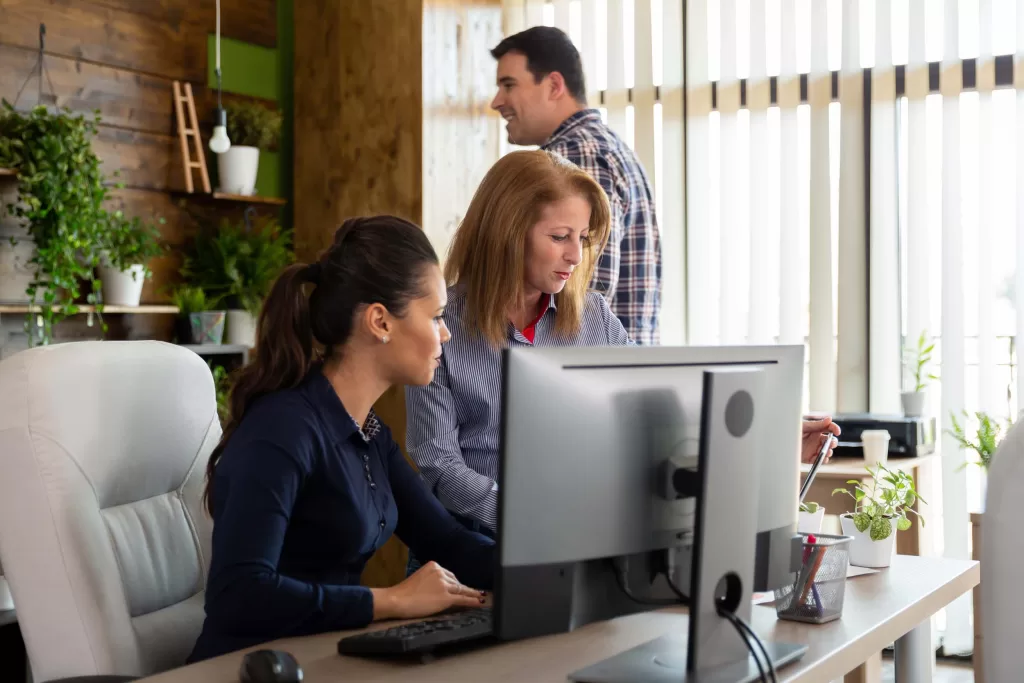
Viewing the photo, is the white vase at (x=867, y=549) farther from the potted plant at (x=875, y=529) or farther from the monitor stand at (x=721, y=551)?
the monitor stand at (x=721, y=551)

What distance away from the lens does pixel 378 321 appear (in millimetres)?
1771

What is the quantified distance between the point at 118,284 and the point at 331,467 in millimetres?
2222

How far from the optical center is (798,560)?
5.00 feet

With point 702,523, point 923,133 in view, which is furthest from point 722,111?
point 702,523

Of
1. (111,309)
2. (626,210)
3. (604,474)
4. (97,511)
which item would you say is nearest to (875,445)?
(626,210)

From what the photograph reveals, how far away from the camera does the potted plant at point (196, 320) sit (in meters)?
3.82

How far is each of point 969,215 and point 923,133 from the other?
→ 0.31 m

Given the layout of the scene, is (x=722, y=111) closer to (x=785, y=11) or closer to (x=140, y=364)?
(x=785, y=11)

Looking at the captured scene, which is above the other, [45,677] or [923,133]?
[923,133]

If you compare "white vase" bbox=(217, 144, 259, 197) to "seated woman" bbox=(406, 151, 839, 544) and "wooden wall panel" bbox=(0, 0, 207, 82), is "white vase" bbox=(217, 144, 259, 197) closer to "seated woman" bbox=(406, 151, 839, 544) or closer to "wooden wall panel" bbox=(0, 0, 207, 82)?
"wooden wall panel" bbox=(0, 0, 207, 82)

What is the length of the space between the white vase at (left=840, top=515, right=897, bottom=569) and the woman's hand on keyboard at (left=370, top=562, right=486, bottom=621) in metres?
0.63

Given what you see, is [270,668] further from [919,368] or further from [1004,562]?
[919,368]

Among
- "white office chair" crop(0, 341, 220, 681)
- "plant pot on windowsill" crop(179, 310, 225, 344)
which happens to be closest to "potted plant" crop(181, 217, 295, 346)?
"plant pot on windowsill" crop(179, 310, 225, 344)

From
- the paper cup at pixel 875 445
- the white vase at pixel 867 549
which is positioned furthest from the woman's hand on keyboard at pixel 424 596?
the paper cup at pixel 875 445
